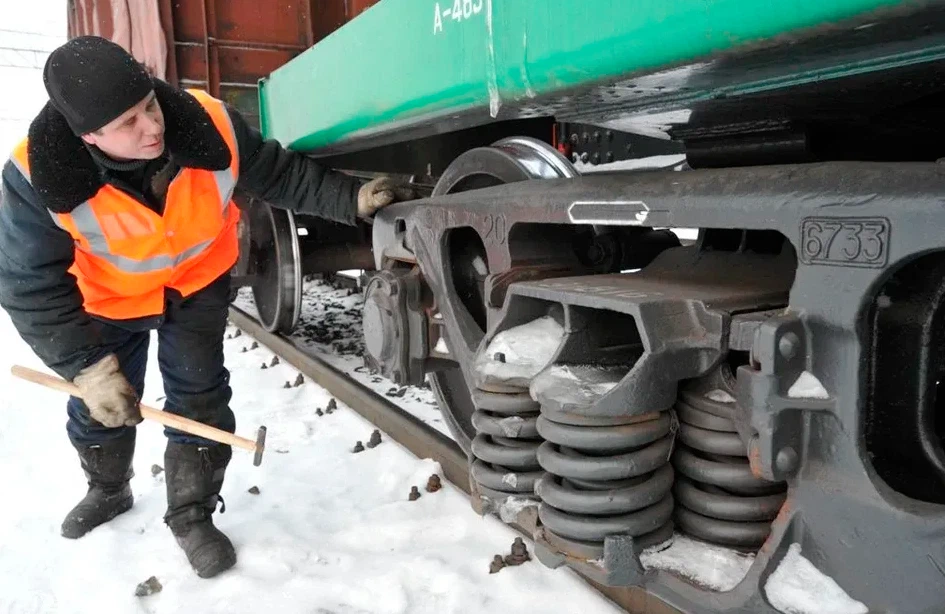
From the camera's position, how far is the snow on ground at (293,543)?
82.7 inches

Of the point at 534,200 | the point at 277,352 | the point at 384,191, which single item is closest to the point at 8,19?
the point at 277,352

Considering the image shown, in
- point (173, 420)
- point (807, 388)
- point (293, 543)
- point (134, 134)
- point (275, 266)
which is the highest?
point (134, 134)

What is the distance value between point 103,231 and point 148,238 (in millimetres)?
128

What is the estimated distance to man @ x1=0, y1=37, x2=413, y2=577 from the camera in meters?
1.96

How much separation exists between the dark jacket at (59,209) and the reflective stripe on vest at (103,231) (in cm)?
5

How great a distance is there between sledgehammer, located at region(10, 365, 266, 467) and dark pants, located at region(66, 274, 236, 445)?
120 millimetres

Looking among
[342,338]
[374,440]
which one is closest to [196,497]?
[374,440]

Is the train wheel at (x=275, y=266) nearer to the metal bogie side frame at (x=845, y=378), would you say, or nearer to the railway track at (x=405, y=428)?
the railway track at (x=405, y=428)

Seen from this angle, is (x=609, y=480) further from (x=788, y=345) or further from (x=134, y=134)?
(x=134, y=134)

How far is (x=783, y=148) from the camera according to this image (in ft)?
5.26

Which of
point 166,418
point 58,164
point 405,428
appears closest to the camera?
point 58,164

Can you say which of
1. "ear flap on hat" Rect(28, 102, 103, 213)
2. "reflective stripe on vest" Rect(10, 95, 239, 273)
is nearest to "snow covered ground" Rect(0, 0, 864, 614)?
"reflective stripe on vest" Rect(10, 95, 239, 273)

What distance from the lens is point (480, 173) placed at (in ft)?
7.37

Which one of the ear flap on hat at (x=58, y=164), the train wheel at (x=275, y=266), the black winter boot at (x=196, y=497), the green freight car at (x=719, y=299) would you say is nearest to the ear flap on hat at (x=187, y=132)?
the ear flap on hat at (x=58, y=164)
